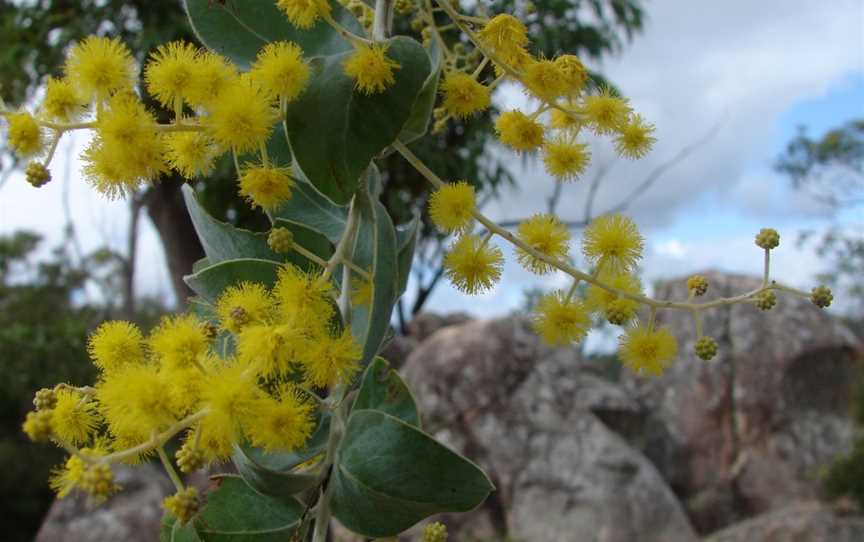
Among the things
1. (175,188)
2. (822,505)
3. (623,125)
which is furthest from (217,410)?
(822,505)

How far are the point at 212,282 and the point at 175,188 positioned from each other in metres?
4.32

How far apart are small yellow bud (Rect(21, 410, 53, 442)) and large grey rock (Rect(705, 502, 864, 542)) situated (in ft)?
18.3

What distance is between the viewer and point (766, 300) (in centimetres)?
79

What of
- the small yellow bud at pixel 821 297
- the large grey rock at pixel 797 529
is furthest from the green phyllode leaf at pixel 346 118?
the large grey rock at pixel 797 529

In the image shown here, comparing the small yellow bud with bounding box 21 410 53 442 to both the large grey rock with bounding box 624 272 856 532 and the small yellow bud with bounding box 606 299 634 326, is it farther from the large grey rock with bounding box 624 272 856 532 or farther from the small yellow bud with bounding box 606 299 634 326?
the large grey rock with bounding box 624 272 856 532

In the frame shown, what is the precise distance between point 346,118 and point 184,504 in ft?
1.02

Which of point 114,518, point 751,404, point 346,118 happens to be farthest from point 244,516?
point 751,404

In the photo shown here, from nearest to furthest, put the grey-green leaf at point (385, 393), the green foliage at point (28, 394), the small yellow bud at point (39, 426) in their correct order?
1. the small yellow bud at point (39, 426)
2. the grey-green leaf at point (385, 393)
3. the green foliage at point (28, 394)

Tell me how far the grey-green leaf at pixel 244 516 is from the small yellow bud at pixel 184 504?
8cm

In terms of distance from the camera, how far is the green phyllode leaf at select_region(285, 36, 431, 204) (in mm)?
641

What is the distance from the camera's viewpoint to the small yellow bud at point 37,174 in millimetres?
664

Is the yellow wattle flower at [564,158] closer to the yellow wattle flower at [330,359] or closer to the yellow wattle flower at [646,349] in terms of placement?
the yellow wattle flower at [646,349]

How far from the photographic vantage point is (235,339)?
0.66 metres

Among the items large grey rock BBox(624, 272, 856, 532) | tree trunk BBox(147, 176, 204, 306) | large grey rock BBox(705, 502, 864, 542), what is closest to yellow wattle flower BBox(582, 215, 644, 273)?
tree trunk BBox(147, 176, 204, 306)
